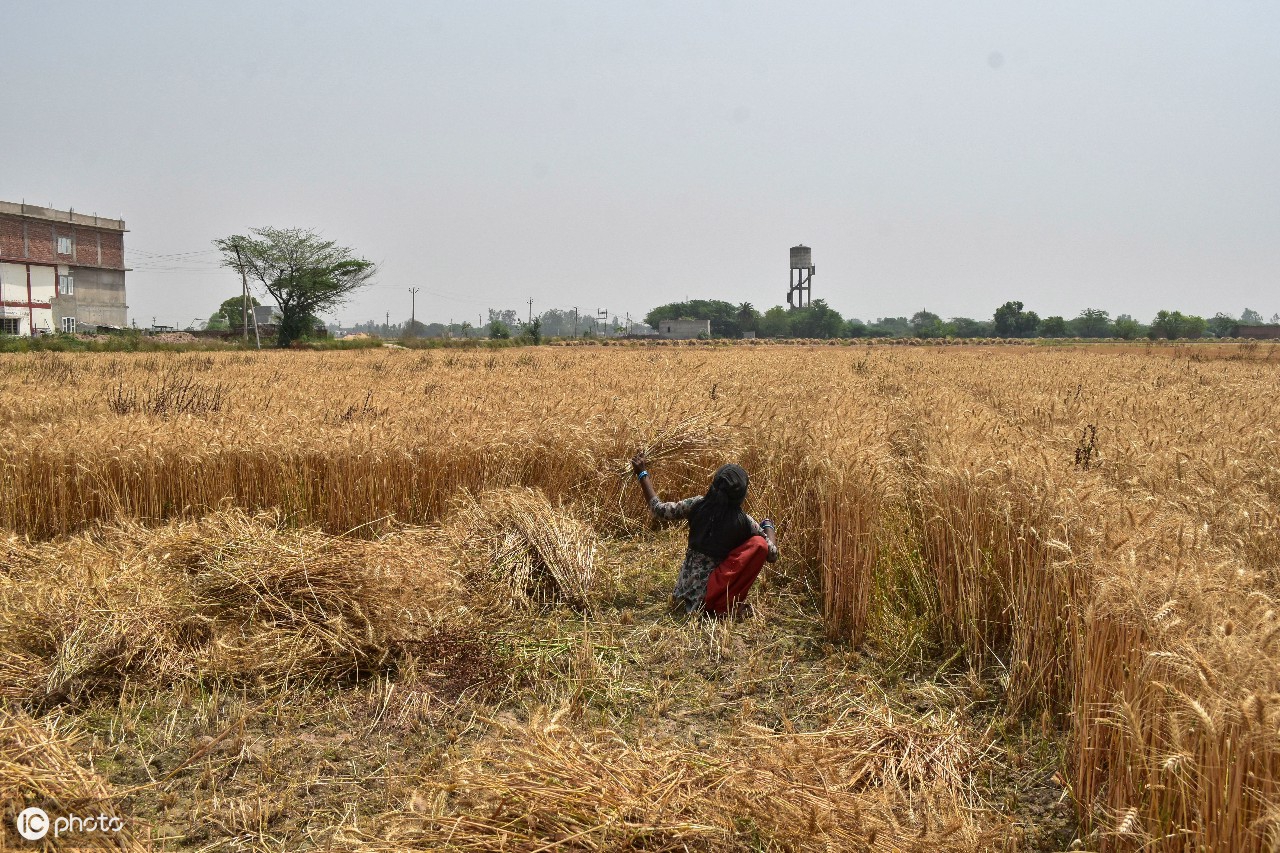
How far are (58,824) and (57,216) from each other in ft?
257

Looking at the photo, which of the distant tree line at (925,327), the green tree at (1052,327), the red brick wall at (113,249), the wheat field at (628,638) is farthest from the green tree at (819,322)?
the wheat field at (628,638)

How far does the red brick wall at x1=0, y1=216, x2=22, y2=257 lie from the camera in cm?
5828

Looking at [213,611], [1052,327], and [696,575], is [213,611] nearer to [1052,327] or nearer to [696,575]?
[696,575]

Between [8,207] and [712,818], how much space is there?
76460 mm

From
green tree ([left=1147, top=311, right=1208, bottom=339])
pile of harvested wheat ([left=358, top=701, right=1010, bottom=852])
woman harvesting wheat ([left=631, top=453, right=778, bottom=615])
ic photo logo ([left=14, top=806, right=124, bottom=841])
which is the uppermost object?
green tree ([left=1147, top=311, right=1208, bottom=339])

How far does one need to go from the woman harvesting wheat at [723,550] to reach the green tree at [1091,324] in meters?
148

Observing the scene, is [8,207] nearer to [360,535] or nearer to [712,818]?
[360,535]

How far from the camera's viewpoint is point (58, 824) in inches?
119

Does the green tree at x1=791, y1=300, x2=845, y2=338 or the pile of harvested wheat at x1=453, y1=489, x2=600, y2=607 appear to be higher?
the green tree at x1=791, y1=300, x2=845, y2=338

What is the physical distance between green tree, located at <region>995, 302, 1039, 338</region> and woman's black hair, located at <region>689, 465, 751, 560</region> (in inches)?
4733

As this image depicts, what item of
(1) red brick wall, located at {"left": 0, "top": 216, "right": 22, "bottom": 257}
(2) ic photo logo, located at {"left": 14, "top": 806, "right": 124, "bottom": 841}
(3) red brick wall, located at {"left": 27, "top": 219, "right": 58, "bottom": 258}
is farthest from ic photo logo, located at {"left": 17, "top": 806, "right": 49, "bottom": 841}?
(3) red brick wall, located at {"left": 27, "top": 219, "right": 58, "bottom": 258}

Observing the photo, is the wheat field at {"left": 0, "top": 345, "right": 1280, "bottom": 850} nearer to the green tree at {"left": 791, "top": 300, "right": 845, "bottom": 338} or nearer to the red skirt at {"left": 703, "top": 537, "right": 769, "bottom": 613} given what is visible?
the red skirt at {"left": 703, "top": 537, "right": 769, "bottom": 613}

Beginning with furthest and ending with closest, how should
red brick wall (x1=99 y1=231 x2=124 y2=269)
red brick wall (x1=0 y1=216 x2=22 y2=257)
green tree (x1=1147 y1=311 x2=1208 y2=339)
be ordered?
green tree (x1=1147 y1=311 x2=1208 y2=339), red brick wall (x1=99 y1=231 x2=124 y2=269), red brick wall (x1=0 y1=216 x2=22 y2=257)

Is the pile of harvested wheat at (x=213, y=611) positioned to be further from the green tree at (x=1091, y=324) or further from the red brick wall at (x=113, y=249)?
the green tree at (x=1091, y=324)
